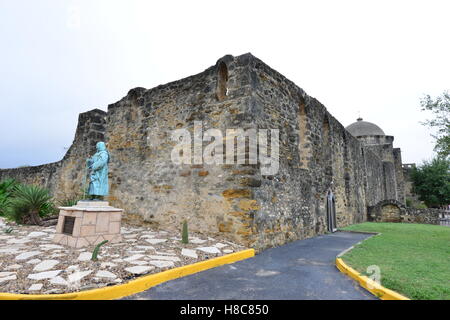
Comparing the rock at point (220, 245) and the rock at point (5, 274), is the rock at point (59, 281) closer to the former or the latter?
the rock at point (5, 274)

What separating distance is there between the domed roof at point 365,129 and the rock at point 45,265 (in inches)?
1366

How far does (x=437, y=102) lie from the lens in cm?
914

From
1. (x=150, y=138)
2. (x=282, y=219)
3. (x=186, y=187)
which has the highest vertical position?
(x=150, y=138)

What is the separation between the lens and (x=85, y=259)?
13.4ft

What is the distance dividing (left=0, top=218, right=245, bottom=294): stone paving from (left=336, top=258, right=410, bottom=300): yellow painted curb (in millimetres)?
2133

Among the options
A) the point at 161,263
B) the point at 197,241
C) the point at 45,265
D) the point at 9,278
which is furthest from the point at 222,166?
the point at 9,278

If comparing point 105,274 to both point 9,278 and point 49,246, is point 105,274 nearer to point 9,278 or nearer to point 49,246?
point 9,278

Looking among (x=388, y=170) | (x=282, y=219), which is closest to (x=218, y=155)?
(x=282, y=219)

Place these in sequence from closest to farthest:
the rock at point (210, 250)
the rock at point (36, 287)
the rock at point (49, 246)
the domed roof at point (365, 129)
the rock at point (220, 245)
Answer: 1. the rock at point (36, 287)
2. the rock at point (49, 246)
3. the rock at point (210, 250)
4. the rock at point (220, 245)
5. the domed roof at point (365, 129)

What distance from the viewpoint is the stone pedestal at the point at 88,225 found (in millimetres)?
5000

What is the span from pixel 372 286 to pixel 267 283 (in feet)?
4.35

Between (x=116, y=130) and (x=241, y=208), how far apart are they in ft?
20.2

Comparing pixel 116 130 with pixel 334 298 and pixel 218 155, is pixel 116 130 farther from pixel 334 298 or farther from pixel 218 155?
pixel 334 298

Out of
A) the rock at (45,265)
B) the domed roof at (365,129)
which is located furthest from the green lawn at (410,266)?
the domed roof at (365,129)
